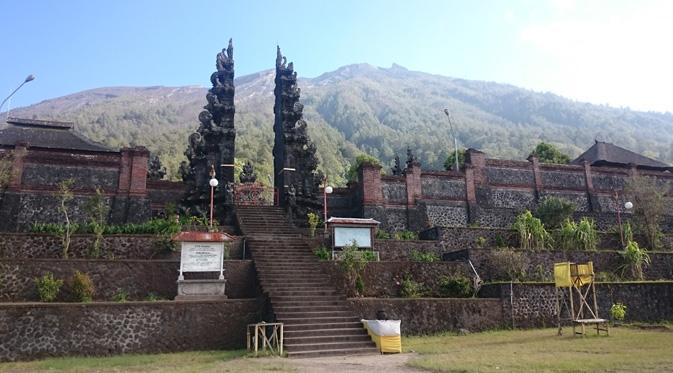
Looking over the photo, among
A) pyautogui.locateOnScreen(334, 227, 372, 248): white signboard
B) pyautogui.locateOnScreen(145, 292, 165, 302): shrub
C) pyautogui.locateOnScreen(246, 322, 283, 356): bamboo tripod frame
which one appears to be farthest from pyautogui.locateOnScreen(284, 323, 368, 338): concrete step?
pyautogui.locateOnScreen(334, 227, 372, 248): white signboard

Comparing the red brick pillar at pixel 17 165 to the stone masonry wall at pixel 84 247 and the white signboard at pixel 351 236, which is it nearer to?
the stone masonry wall at pixel 84 247

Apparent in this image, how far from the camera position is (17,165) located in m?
24.8

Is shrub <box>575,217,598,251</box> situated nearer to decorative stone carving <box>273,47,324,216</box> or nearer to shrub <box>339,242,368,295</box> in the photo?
shrub <box>339,242,368,295</box>

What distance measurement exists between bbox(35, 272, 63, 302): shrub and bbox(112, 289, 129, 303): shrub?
155 cm

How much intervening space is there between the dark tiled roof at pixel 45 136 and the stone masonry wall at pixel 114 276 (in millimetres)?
15662

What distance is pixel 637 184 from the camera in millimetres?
30328

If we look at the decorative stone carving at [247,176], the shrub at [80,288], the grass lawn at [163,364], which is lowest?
the grass lawn at [163,364]

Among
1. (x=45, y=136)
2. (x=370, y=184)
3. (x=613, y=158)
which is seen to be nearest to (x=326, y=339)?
(x=370, y=184)

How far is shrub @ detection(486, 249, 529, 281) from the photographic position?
20828mm

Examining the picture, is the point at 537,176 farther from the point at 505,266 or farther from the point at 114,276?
the point at 114,276

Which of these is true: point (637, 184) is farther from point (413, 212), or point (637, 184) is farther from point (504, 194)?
point (413, 212)

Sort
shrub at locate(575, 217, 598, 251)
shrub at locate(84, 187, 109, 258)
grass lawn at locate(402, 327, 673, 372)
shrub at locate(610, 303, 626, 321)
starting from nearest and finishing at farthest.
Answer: grass lawn at locate(402, 327, 673, 372) → shrub at locate(610, 303, 626, 321) → shrub at locate(84, 187, 109, 258) → shrub at locate(575, 217, 598, 251)

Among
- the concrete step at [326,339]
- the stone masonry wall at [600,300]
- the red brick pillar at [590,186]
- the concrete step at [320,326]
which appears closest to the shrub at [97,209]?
the concrete step at [320,326]

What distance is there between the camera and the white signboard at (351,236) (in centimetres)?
2056
